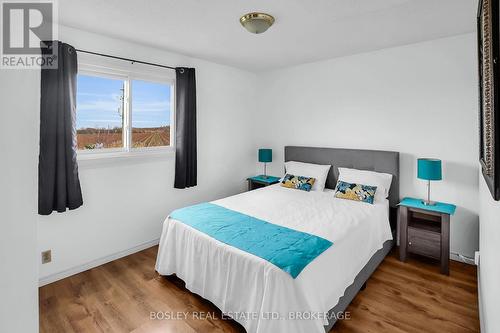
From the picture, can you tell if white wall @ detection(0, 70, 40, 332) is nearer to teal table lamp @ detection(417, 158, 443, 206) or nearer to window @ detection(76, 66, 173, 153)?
window @ detection(76, 66, 173, 153)

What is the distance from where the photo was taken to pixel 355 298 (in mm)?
2367

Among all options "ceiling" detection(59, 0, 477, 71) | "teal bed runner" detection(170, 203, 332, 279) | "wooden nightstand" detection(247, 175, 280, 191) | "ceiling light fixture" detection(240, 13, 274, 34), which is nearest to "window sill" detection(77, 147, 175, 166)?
"teal bed runner" detection(170, 203, 332, 279)

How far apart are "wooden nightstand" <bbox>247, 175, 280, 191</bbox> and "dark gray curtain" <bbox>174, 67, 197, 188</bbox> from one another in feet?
3.89

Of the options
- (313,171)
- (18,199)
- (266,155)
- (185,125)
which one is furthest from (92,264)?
(313,171)

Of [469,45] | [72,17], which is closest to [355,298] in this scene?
[469,45]

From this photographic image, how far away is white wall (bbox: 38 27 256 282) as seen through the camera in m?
2.72

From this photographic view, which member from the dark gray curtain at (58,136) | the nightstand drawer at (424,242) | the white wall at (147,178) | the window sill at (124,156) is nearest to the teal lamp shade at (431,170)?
the nightstand drawer at (424,242)

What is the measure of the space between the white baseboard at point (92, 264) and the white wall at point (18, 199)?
237 centimetres

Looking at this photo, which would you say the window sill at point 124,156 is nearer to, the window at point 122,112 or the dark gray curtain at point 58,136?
the window at point 122,112

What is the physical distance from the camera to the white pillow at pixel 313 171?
371 centimetres

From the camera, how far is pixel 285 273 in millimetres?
1708

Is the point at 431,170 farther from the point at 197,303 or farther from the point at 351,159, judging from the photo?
the point at 197,303

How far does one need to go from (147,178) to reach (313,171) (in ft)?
7.28

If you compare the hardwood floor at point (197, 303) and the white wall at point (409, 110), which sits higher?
the white wall at point (409, 110)
